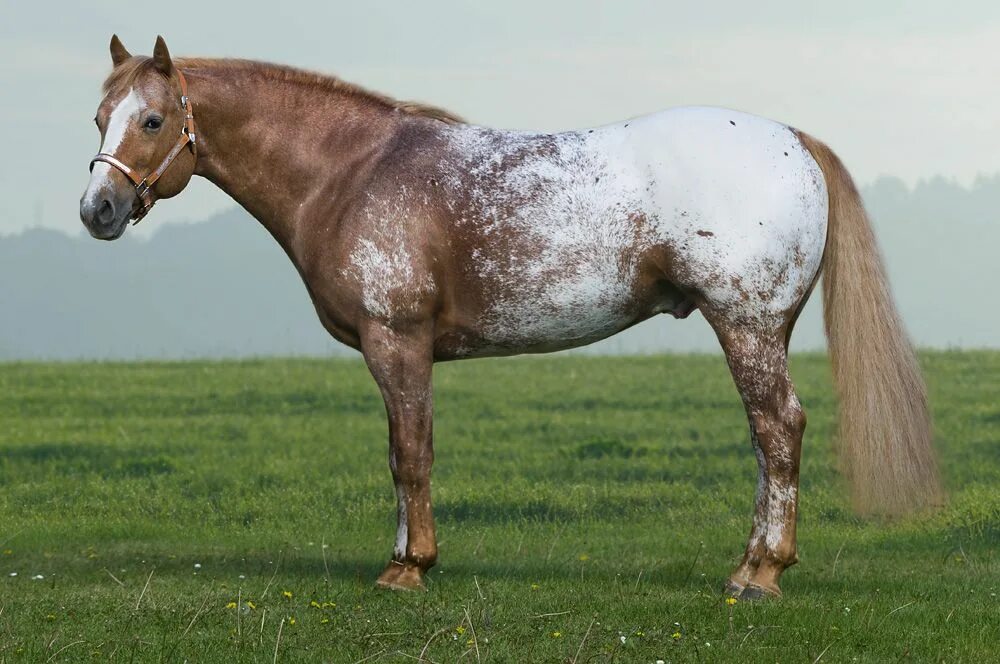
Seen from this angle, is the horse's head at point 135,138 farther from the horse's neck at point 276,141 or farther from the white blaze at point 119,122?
the horse's neck at point 276,141

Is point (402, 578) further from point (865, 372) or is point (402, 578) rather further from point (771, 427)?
point (865, 372)

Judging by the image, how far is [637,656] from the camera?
654 cm

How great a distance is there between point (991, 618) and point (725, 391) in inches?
454

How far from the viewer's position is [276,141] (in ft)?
27.3

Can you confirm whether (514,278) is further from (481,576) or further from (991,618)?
(991,618)

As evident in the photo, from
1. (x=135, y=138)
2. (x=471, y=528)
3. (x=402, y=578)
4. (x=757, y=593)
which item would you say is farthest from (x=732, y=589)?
(x=135, y=138)

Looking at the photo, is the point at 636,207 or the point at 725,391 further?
the point at 725,391

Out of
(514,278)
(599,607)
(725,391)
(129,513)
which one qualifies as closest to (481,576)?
(599,607)

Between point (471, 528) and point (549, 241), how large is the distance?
412 cm

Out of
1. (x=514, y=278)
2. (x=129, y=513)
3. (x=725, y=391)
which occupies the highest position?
(x=514, y=278)

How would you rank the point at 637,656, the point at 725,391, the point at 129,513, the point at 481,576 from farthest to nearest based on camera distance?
the point at 725,391 < the point at 129,513 < the point at 481,576 < the point at 637,656

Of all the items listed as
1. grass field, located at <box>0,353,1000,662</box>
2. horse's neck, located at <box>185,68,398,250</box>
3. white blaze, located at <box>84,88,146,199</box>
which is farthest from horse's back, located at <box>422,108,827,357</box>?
white blaze, located at <box>84,88,146,199</box>

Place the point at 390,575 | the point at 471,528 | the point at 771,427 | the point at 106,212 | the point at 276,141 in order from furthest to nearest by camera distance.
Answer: the point at 471,528 → the point at 276,141 → the point at 390,575 → the point at 106,212 → the point at 771,427

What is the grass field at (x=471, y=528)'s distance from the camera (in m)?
7.04
